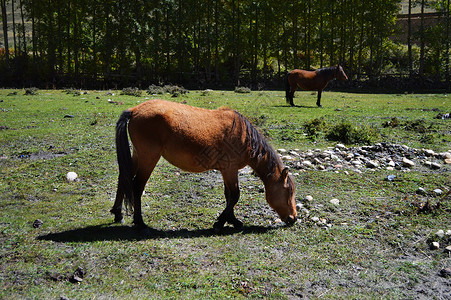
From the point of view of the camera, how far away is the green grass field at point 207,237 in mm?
4352

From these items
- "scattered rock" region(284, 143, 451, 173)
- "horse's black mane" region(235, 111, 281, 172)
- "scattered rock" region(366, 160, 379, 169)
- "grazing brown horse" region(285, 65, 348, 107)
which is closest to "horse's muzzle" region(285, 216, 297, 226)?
"horse's black mane" region(235, 111, 281, 172)

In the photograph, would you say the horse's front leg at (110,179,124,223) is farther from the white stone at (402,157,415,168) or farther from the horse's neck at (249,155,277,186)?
the white stone at (402,157,415,168)

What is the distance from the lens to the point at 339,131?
11.7 metres

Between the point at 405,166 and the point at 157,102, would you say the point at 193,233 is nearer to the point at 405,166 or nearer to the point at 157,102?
the point at 157,102

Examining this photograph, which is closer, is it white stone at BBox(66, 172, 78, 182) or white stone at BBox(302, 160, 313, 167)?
white stone at BBox(66, 172, 78, 182)

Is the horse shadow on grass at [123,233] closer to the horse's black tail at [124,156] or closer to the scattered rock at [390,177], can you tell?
the horse's black tail at [124,156]

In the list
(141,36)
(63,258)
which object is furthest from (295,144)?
(141,36)

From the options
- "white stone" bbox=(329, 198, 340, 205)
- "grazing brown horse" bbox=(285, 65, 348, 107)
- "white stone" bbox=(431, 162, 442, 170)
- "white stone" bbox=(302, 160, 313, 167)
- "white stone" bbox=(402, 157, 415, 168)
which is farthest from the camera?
"grazing brown horse" bbox=(285, 65, 348, 107)

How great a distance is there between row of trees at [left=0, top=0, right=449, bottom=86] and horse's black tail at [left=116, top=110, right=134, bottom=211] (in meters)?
32.3

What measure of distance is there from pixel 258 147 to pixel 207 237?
1669 millimetres

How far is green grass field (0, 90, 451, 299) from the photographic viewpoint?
435 centimetres

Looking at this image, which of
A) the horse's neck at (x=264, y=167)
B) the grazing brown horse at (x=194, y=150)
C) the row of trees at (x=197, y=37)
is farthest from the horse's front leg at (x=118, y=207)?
the row of trees at (x=197, y=37)

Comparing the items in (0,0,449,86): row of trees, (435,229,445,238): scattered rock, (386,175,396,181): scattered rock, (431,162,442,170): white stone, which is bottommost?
(435,229,445,238): scattered rock

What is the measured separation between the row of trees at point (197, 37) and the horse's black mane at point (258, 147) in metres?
32.7
